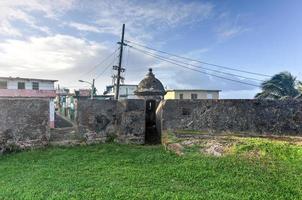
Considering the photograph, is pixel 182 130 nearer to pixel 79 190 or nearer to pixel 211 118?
pixel 211 118

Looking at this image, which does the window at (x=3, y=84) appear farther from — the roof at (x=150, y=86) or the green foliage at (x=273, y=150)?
the green foliage at (x=273, y=150)

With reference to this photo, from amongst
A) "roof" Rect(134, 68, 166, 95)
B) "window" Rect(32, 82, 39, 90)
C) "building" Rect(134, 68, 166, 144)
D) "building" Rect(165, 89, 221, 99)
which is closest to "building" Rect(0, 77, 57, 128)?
"window" Rect(32, 82, 39, 90)

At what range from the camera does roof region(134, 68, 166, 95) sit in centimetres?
1129

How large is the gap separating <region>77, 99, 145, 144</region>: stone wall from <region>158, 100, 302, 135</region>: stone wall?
0.87m

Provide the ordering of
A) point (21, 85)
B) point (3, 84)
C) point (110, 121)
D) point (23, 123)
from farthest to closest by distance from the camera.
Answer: point (21, 85), point (3, 84), point (110, 121), point (23, 123)

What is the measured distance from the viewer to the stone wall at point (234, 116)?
8734 mm

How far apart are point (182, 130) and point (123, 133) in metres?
2.03

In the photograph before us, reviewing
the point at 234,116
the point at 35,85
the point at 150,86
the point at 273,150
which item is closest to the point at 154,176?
the point at 273,150

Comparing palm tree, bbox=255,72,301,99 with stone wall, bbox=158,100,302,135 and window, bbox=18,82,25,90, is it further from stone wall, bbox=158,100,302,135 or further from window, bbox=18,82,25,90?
window, bbox=18,82,25,90

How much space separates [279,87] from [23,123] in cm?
1879

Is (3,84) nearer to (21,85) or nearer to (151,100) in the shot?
(21,85)

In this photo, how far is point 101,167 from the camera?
559 cm

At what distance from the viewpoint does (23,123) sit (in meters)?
7.91

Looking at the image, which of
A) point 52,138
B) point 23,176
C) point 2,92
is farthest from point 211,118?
point 2,92
